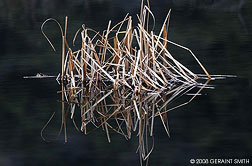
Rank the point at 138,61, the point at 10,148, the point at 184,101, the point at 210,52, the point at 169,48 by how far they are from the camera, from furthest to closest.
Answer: the point at 169,48 → the point at 210,52 → the point at 138,61 → the point at 184,101 → the point at 10,148

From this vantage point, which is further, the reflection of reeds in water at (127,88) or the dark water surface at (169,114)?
the reflection of reeds in water at (127,88)

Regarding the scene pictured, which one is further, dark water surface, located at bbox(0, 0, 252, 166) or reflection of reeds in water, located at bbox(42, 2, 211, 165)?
reflection of reeds in water, located at bbox(42, 2, 211, 165)

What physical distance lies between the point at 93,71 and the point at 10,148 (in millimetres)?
1592

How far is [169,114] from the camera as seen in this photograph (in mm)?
4516

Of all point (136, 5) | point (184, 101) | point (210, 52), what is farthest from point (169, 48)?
point (136, 5)

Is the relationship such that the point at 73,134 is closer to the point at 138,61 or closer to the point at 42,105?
the point at 42,105

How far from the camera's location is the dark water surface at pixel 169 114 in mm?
3738

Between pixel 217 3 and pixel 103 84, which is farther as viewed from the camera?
pixel 217 3

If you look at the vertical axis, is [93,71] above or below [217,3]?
above

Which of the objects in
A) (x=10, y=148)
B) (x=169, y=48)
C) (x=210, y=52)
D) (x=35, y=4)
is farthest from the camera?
(x=35, y=4)

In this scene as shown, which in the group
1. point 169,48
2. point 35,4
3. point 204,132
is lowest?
point 35,4

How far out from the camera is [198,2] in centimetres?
1284

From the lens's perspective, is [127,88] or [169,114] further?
[127,88]

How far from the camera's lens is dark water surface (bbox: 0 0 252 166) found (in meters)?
3.74
